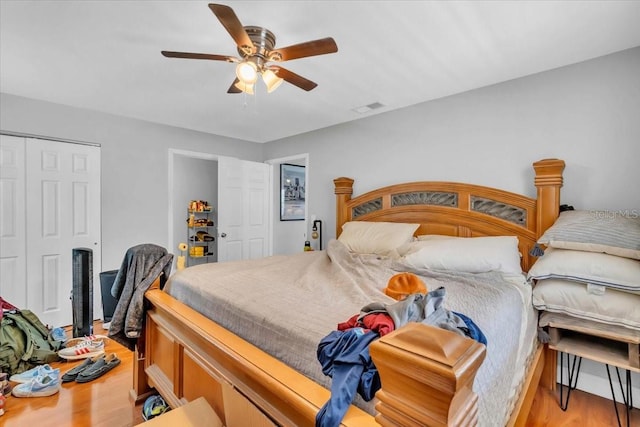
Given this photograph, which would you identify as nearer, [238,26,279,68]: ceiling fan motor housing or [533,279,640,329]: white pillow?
[533,279,640,329]: white pillow

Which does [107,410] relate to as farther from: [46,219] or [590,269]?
[590,269]

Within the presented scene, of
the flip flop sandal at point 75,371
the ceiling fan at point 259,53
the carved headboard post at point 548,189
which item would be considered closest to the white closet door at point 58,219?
the flip flop sandal at point 75,371

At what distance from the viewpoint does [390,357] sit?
2.04 ft

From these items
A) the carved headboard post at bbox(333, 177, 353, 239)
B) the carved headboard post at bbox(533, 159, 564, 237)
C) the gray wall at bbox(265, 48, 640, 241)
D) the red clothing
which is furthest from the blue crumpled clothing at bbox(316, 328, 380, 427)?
the carved headboard post at bbox(333, 177, 353, 239)

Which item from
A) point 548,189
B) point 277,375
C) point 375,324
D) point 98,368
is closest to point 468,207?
point 548,189

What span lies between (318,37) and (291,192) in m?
3.68

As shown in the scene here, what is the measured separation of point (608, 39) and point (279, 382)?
2714 mm

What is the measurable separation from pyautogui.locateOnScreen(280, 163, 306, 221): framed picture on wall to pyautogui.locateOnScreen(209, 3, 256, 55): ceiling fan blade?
358 cm

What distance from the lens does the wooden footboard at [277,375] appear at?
1.87ft

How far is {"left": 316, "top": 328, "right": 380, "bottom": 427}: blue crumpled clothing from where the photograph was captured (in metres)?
0.77

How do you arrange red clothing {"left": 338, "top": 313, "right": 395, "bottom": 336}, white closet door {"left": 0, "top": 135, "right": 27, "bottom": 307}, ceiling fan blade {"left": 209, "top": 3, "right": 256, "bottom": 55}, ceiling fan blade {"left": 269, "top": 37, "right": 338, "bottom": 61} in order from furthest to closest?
white closet door {"left": 0, "top": 135, "right": 27, "bottom": 307}, ceiling fan blade {"left": 269, "top": 37, "right": 338, "bottom": 61}, ceiling fan blade {"left": 209, "top": 3, "right": 256, "bottom": 55}, red clothing {"left": 338, "top": 313, "right": 395, "bottom": 336}

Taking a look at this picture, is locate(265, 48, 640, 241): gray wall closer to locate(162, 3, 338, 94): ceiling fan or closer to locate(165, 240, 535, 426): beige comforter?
locate(165, 240, 535, 426): beige comforter

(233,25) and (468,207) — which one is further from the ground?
(233,25)

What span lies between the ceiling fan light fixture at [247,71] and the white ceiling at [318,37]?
248mm
